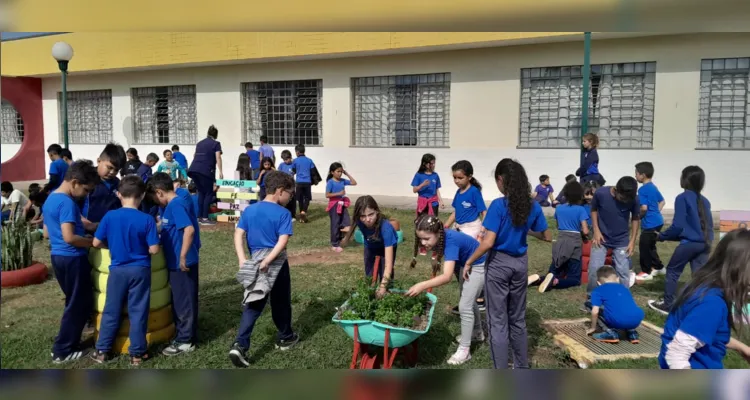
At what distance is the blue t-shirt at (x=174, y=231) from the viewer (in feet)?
14.9

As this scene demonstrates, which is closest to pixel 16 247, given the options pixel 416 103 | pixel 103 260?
pixel 103 260

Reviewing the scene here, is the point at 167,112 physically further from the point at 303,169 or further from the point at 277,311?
the point at 277,311

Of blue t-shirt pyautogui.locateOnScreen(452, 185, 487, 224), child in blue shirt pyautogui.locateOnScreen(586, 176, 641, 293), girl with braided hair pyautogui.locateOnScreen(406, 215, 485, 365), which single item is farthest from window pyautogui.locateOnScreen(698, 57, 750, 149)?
girl with braided hair pyautogui.locateOnScreen(406, 215, 485, 365)

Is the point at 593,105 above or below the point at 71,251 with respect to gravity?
above

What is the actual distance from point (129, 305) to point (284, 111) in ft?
38.8

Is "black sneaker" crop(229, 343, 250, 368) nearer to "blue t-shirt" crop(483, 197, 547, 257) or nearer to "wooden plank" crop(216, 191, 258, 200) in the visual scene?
"blue t-shirt" crop(483, 197, 547, 257)

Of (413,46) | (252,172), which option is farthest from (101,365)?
(413,46)

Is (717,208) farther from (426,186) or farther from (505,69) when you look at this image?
(426,186)

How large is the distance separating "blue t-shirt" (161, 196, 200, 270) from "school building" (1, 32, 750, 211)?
5.11 meters

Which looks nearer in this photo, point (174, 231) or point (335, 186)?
point (174, 231)

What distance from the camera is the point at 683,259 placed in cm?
544

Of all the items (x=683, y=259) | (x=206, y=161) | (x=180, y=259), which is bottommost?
(x=683, y=259)

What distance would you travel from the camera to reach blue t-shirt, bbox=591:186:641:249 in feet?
19.0

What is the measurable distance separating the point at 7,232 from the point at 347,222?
4776 mm
